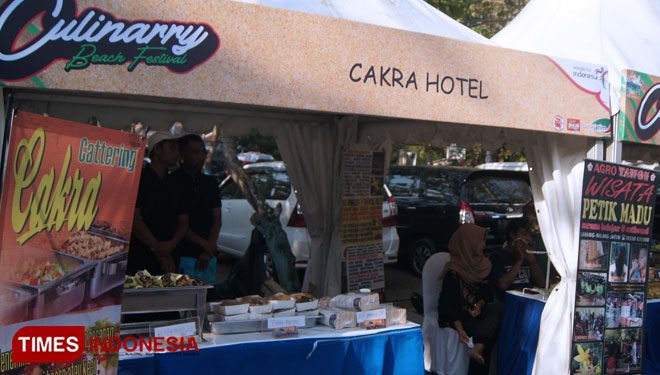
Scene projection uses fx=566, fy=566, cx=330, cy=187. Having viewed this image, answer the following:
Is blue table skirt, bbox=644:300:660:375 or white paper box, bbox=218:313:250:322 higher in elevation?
white paper box, bbox=218:313:250:322

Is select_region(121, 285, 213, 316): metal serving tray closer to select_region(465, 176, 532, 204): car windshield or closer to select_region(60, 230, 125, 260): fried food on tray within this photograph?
select_region(60, 230, 125, 260): fried food on tray

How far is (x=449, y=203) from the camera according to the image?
8.45 m

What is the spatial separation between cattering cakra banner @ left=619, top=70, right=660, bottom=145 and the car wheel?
15.5ft

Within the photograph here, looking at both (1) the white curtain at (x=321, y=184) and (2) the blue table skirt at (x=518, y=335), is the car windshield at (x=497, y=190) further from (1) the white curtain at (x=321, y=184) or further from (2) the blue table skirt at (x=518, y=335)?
(2) the blue table skirt at (x=518, y=335)

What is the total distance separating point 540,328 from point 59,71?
3406mm

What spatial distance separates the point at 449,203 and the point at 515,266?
3.90m

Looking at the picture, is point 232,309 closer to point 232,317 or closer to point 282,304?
point 232,317

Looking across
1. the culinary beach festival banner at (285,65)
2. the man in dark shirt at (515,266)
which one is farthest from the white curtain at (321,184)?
the culinary beach festival banner at (285,65)

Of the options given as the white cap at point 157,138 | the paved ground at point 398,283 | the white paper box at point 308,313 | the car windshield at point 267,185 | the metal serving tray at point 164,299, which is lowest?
the paved ground at point 398,283

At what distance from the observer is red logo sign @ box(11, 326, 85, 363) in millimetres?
2252

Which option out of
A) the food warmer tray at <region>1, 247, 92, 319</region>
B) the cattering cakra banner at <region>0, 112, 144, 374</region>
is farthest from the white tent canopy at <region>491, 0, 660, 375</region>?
the food warmer tray at <region>1, 247, 92, 319</region>

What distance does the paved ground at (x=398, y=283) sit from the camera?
7.43m

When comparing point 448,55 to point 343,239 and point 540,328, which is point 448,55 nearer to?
point 540,328

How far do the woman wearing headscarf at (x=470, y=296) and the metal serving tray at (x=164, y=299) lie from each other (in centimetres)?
187
